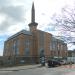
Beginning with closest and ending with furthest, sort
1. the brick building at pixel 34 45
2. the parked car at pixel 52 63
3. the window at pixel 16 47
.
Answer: the parked car at pixel 52 63
the brick building at pixel 34 45
the window at pixel 16 47

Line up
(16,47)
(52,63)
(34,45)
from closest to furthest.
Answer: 1. (52,63)
2. (34,45)
3. (16,47)

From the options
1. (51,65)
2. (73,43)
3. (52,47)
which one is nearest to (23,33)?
(52,47)

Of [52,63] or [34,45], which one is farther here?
[34,45]

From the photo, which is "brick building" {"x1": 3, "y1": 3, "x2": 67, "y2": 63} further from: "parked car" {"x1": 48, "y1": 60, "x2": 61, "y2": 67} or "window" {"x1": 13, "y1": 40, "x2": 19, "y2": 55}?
"parked car" {"x1": 48, "y1": 60, "x2": 61, "y2": 67}

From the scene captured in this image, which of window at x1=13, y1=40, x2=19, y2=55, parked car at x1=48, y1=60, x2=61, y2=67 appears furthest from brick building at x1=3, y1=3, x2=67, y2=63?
parked car at x1=48, y1=60, x2=61, y2=67

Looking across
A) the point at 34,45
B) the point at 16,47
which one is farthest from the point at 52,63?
the point at 16,47

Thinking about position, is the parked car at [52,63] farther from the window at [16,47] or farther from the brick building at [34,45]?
the window at [16,47]

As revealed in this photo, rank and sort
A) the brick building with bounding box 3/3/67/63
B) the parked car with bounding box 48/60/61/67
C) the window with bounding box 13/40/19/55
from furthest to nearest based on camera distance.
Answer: the window with bounding box 13/40/19/55 < the brick building with bounding box 3/3/67/63 < the parked car with bounding box 48/60/61/67

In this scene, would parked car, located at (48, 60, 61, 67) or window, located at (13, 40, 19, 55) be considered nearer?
parked car, located at (48, 60, 61, 67)

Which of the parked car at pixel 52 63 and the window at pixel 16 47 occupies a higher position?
the window at pixel 16 47

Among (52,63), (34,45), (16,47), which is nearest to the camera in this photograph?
(52,63)

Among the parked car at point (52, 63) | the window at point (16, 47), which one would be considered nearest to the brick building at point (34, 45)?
the window at point (16, 47)

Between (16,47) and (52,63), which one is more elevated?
(16,47)

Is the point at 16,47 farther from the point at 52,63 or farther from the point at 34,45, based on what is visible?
the point at 52,63
